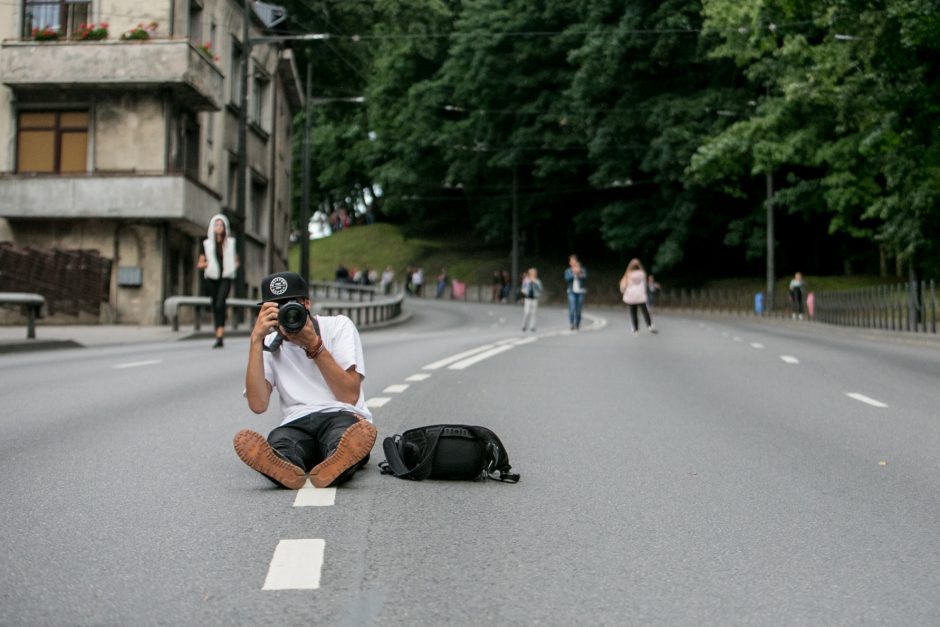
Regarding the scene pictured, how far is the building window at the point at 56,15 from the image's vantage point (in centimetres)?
3934

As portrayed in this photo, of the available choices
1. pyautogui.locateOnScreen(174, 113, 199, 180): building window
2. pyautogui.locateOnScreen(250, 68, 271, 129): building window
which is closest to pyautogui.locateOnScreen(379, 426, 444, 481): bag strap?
pyautogui.locateOnScreen(174, 113, 199, 180): building window

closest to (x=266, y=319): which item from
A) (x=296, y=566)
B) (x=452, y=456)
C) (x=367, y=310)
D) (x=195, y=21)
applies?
(x=452, y=456)

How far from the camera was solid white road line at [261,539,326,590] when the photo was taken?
17.4ft

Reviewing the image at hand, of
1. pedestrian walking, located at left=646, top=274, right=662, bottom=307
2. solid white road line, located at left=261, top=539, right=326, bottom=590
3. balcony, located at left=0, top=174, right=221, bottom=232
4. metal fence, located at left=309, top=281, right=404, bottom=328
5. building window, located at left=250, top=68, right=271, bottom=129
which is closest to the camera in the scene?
solid white road line, located at left=261, top=539, right=326, bottom=590

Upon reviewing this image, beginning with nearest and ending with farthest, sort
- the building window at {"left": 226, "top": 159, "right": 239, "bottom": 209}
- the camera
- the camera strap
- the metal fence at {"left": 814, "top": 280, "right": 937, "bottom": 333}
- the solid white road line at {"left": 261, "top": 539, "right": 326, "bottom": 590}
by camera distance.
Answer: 1. the solid white road line at {"left": 261, "top": 539, "right": 326, "bottom": 590}
2. the camera
3. the camera strap
4. the metal fence at {"left": 814, "top": 280, "right": 937, "bottom": 333}
5. the building window at {"left": 226, "top": 159, "right": 239, "bottom": 209}

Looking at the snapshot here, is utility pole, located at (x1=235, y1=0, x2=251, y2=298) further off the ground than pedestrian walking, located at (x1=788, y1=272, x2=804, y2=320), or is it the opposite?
utility pole, located at (x1=235, y1=0, x2=251, y2=298)

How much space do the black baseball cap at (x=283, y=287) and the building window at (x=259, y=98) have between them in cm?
4299

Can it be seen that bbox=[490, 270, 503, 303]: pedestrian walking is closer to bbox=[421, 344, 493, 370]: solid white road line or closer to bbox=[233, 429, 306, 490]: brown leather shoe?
bbox=[421, 344, 493, 370]: solid white road line

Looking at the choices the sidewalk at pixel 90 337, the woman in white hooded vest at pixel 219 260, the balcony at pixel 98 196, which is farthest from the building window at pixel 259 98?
the woman in white hooded vest at pixel 219 260

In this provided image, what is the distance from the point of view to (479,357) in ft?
67.9

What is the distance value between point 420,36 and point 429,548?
4314 centimetres

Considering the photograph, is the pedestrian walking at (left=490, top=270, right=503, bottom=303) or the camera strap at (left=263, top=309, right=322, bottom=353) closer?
the camera strap at (left=263, top=309, right=322, bottom=353)

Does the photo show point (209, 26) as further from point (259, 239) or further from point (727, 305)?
point (727, 305)

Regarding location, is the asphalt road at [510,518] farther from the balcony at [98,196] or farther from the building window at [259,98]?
the building window at [259,98]
